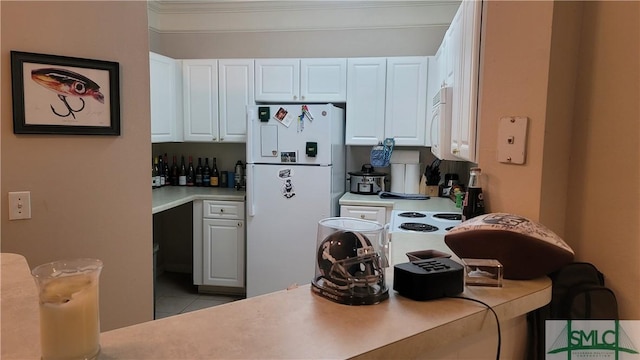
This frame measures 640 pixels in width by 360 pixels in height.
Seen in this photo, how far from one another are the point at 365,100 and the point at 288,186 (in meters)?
1.00

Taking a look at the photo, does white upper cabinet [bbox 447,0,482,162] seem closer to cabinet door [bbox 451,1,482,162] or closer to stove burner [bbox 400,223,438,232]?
cabinet door [bbox 451,1,482,162]

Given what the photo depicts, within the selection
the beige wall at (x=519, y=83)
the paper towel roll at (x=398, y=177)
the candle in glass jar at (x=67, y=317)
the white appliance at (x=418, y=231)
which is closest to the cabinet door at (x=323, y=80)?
the paper towel roll at (x=398, y=177)

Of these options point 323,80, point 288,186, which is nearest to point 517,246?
point 288,186

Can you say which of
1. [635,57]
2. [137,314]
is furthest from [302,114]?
[635,57]

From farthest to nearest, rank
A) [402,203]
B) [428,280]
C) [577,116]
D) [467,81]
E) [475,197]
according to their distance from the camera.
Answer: [402,203]
[467,81]
[475,197]
[577,116]
[428,280]

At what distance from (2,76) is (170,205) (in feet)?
5.54

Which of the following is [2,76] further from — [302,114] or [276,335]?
[302,114]

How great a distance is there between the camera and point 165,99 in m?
3.87

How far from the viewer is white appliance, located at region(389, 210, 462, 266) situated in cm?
196

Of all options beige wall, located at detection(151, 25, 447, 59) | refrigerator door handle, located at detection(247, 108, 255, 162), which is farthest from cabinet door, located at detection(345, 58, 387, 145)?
refrigerator door handle, located at detection(247, 108, 255, 162)

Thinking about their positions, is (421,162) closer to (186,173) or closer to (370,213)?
(370,213)

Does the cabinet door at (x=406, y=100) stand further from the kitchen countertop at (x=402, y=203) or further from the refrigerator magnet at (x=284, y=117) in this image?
the refrigerator magnet at (x=284, y=117)

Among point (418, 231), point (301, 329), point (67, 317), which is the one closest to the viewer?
point (67, 317)

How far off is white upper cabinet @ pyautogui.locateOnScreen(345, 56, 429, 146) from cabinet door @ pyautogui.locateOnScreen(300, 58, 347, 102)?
7 centimetres
